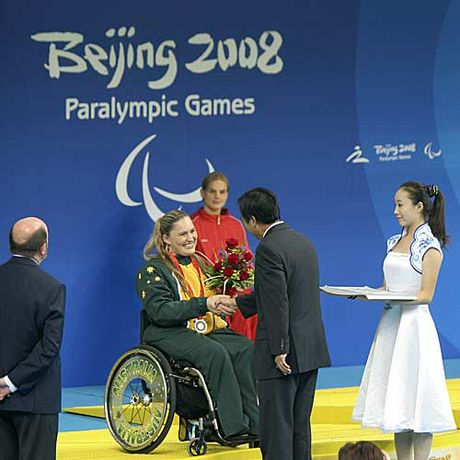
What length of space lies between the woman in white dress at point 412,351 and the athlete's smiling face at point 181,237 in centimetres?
100

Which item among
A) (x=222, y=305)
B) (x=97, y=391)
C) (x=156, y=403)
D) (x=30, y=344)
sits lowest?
(x=97, y=391)

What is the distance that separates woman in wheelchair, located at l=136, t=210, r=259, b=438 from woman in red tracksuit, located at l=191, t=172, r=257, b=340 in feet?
5.62

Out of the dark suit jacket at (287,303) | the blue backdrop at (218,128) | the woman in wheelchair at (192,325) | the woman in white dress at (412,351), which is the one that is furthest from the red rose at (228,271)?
the blue backdrop at (218,128)

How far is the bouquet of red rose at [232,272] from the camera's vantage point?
6.66 metres

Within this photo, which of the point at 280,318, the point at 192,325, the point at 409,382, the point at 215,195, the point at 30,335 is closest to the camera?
the point at 30,335

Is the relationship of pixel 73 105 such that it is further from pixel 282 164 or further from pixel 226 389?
pixel 226 389

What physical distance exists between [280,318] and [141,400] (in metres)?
1.12

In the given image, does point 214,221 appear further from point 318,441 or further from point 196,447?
point 196,447

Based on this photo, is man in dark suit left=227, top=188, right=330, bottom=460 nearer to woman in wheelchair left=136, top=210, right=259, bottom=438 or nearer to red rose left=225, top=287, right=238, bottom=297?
woman in wheelchair left=136, top=210, right=259, bottom=438

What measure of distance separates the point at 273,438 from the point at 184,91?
4176 millimetres

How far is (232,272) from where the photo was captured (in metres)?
6.65

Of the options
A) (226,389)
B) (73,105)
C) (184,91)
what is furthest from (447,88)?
(226,389)

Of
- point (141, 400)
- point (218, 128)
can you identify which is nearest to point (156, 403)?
point (141, 400)

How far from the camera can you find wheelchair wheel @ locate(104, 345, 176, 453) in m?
6.43
